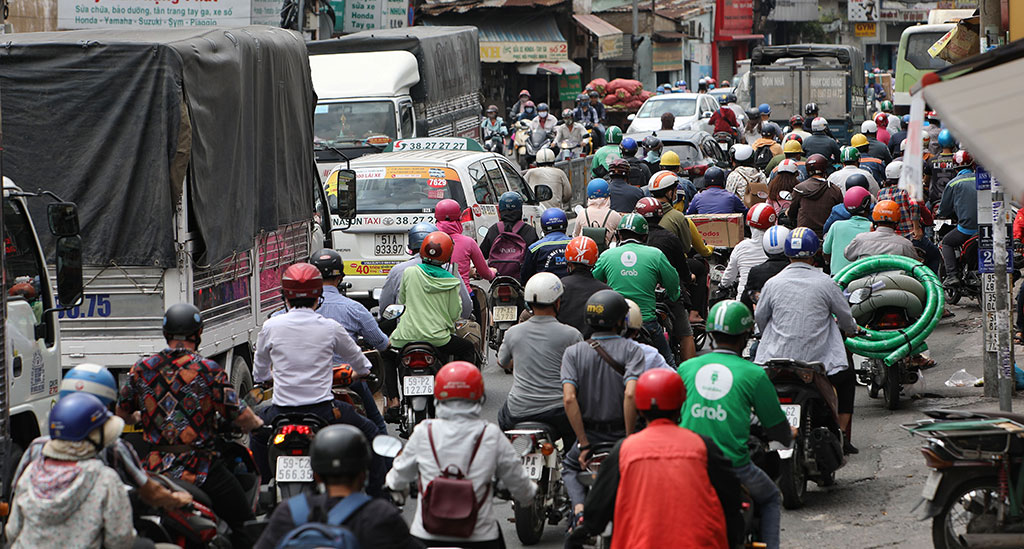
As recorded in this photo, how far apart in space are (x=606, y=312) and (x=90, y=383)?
2677 mm

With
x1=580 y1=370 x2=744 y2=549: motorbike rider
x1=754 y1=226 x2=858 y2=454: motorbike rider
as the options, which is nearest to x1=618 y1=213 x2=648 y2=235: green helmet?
x1=754 y1=226 x2=858 y2=454: motorbike rider

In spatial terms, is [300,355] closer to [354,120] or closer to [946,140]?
[946,140]

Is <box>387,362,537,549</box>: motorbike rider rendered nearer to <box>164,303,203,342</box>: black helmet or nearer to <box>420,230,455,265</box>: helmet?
<box>164,303,203,342</box>: black helmet

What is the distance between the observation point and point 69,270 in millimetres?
7840

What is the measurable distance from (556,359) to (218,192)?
3416 mm

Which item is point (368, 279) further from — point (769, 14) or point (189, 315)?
point (769, 14)

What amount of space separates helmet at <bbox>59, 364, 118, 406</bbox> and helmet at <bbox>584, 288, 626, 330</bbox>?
2.53 meters

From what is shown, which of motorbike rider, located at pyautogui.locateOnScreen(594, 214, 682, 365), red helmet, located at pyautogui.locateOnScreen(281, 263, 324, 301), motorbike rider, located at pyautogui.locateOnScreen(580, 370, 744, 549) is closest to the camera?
motorbike rider, located at pyautogui.locateOnScreen(580, 370, 744, 549)

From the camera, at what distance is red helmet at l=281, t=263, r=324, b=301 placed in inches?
302

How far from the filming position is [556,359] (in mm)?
7770

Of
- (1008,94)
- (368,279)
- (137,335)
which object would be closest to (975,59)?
(1008,94)

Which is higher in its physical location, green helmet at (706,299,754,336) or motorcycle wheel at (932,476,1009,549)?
green helmet at (706,299,754,336)

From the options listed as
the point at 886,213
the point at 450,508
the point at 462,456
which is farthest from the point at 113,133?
the point at 886,213

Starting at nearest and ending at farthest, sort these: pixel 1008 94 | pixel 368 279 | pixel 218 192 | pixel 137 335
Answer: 1. pixel 1008 94
2. pixel 137 335
3. pixel 218 192
4. pixel 368 279
